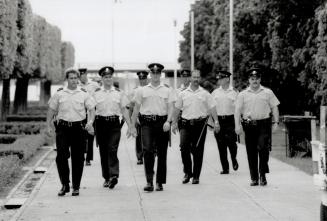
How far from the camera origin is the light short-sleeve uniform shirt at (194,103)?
13352 mm

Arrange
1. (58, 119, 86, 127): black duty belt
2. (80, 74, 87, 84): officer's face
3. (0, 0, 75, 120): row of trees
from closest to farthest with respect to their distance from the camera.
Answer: (58, 119, 86, 127): black duty belt → (80, 74, 87, 84): officer's face → (0, 0, 75, 120): row of trees

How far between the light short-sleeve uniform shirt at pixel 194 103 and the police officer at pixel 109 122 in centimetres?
101

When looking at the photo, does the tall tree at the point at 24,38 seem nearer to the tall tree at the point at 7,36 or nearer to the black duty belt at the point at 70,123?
the tall tree at the point at 7,36

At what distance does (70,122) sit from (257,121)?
10.5 feet

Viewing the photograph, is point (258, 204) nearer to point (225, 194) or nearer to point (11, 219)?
point (225, 194)

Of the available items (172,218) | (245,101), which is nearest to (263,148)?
(245,101)

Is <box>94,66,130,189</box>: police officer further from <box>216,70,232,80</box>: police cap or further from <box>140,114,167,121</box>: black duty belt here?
<box>216,70,232,80</box>: police cap

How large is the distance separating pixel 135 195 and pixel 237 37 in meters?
27.4

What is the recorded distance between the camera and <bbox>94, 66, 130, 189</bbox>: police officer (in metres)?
12.9

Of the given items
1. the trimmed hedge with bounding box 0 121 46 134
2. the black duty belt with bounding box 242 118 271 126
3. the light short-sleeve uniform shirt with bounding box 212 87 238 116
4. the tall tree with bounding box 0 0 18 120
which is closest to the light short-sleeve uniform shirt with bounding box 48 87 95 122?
the black duty belt with bounding box 242 118 271 126

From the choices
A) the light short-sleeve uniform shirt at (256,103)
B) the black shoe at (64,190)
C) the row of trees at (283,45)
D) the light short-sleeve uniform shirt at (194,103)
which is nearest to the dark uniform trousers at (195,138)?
the light short-sleeve uniform shirt at (194,103)

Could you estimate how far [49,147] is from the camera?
23828mm

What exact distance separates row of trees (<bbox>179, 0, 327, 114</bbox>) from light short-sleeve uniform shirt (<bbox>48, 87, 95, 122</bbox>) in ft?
45.3

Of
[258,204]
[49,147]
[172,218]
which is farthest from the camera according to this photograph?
[49,147]
